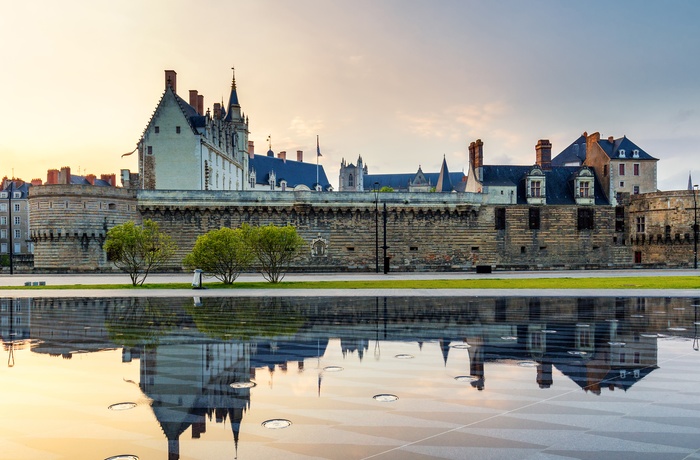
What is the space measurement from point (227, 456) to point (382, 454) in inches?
62.1

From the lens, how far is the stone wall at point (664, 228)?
1907 inches

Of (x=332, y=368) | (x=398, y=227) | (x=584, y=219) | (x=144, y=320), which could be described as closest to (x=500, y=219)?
(x=584, y=219)

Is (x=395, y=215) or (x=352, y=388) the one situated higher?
(x=395, y=215)

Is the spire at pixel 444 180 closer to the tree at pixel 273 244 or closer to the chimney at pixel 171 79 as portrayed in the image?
the chimney at pixel 171 79

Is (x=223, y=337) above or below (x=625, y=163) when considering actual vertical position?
below

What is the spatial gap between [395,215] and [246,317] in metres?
32.3

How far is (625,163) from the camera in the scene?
57.4m

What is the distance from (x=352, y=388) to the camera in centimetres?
805

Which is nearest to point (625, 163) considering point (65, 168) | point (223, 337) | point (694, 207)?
point (694, 207)

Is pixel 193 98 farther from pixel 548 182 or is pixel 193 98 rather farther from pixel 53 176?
pixel 548 182

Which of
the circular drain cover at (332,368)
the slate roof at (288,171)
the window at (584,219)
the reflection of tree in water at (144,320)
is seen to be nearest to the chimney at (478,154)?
the window at (584,219)

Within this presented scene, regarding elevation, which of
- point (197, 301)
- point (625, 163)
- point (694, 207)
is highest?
point (625, 163)

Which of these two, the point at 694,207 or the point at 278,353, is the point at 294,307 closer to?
the point at 278,353

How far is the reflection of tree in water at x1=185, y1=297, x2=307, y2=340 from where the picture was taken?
13094 mm
